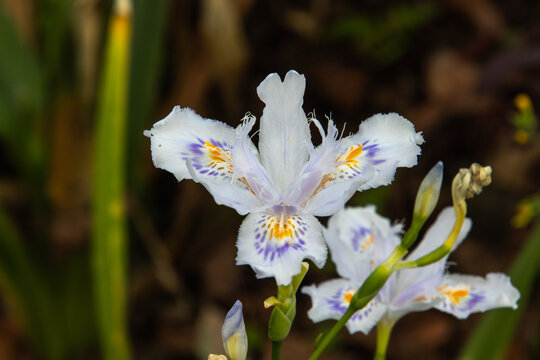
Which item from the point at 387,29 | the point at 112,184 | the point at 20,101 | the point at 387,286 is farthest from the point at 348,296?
the point at 387,29

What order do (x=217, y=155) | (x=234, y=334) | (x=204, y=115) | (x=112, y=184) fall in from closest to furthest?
(x=234, y=334), (x=217, y=155), (x=112, y=184), (x=204, y=115)

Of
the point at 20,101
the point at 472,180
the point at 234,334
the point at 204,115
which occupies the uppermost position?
the point at 204,115

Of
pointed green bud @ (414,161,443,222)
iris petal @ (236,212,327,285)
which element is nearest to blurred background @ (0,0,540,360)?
iris petal @ (236,212,327,285)

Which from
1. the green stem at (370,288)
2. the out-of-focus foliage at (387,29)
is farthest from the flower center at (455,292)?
the out-of-focus foliage at (387,29)

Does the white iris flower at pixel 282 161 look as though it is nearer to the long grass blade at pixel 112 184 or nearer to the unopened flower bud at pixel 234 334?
the unopened flower bud at pixel 234 334

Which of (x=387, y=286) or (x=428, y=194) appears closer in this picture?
(x=428, y=194)

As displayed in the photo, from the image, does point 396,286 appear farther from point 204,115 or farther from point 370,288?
point 204,115

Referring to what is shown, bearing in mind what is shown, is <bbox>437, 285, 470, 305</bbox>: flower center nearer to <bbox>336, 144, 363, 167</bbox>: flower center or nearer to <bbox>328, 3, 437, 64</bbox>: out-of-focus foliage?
<bbox>336, 144, 363, 167</bbox>: flower center
